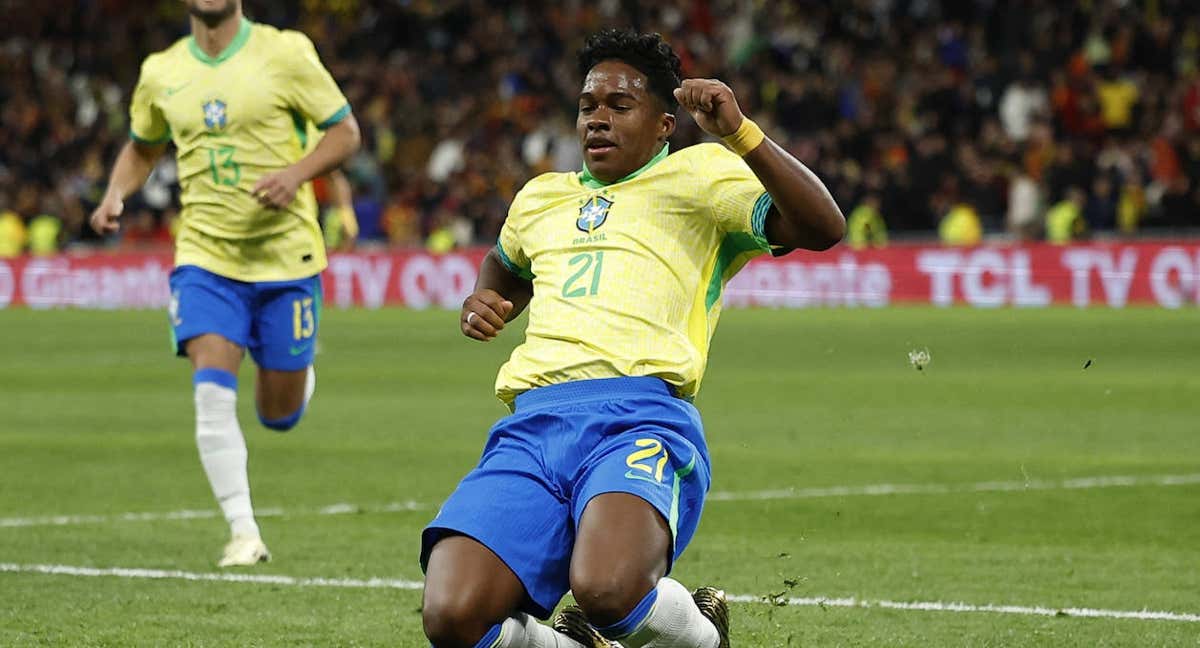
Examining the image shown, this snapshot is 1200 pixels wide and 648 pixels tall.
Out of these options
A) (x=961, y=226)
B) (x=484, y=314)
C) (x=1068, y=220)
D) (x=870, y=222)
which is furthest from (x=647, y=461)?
(x=870, y=222)

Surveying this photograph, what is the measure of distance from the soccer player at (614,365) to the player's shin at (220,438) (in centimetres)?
268

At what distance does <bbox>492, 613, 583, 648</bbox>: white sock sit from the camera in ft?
15.3

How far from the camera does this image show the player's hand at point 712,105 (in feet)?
15.2

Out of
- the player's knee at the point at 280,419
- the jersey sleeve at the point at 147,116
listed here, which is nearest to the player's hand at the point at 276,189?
the jersey sleeve at the point at 147,116

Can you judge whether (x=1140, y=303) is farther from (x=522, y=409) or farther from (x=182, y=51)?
(x=522, y=409)

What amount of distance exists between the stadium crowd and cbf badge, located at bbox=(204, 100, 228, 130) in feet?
51.1

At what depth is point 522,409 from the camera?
497 centimetres

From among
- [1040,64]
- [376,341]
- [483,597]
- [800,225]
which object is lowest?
[376,341]

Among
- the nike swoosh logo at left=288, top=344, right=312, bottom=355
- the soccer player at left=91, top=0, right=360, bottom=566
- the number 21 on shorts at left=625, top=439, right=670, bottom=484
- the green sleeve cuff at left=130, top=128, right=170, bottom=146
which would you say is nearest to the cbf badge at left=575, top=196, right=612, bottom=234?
the number 21 on shorts at left=625, top=439, right=670, bottom=484

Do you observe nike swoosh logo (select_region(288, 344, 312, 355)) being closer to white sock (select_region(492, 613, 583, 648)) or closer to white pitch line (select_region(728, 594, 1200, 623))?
white pitch line (select_region(728, 594, 1200, 623))

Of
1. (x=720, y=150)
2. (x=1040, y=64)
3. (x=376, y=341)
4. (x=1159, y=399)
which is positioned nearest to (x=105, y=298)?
(x=376, y=341)

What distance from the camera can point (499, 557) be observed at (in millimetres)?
4664

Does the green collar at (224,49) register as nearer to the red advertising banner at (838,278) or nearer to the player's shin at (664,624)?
the player's shin at (664,624)

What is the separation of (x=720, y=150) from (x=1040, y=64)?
2035 cm
